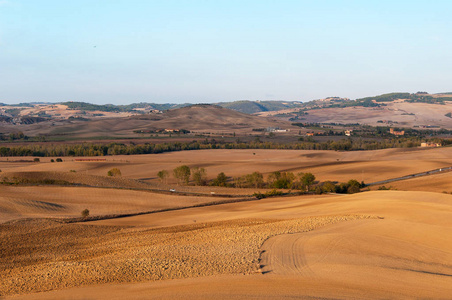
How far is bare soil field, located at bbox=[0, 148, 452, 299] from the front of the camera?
20.0 meters

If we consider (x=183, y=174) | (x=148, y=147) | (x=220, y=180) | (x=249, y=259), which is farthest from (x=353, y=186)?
(x=148, y=147)

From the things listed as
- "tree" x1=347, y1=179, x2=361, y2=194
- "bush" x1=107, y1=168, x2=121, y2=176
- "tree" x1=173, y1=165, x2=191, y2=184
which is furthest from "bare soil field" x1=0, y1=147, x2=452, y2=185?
"tree" x1=347, y1=179, x2=361, y2=194

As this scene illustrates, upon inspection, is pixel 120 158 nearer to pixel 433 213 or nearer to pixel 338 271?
pixel 433 213

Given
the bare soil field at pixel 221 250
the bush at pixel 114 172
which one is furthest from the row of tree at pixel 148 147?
the bare soil field at pixel 221 250

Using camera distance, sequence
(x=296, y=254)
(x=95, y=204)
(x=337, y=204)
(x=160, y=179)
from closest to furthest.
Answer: (x=296, y=254) → (x=337, y=204) → (x=95, y=204) → (x=160, y=179)

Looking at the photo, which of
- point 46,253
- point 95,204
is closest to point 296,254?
point 46,253

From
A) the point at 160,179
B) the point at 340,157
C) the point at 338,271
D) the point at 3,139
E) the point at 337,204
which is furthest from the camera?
the point at 3,139

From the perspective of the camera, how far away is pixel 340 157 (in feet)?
387

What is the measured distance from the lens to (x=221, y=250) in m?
26.2

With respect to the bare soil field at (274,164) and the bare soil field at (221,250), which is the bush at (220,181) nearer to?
the bare soil field at (274,164)

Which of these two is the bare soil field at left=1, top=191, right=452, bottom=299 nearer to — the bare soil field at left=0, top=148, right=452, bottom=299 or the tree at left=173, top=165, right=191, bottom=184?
the bare soil field at left=0, top=148, right=452, bottom=299

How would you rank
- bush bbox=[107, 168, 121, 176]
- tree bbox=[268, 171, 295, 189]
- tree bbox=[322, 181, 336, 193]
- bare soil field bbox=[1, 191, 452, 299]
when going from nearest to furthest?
bare soil field bbox=[1, 191, 452, 299] < tree bbox=[322, 181, 336, 193] < tree bbox=[268, 171, 295, 189] < bush bbox=[107, 168, 121, 176]

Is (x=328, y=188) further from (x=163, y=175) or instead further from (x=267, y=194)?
(x=163, y=175)

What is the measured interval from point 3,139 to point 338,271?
A: 570 ft
